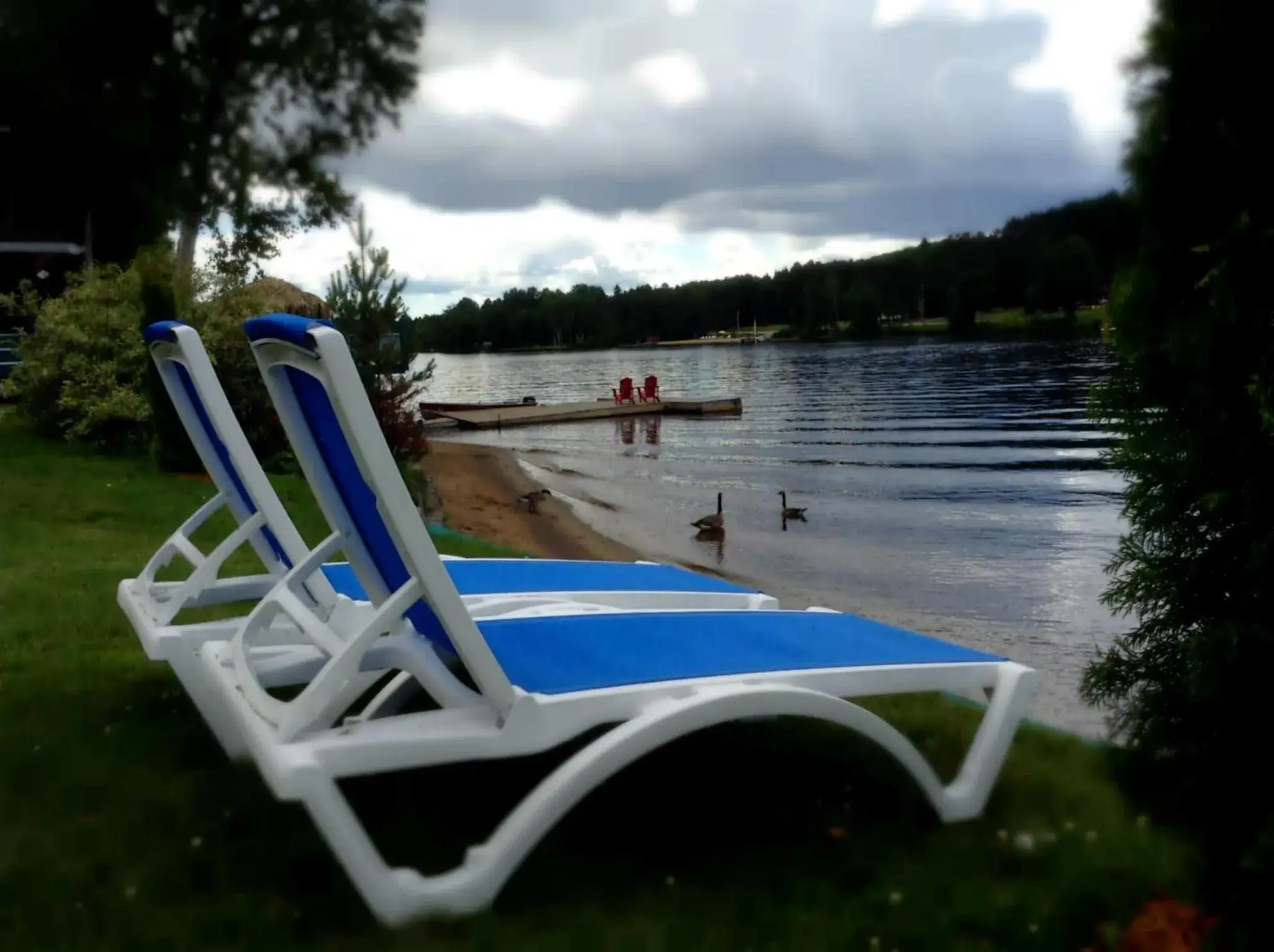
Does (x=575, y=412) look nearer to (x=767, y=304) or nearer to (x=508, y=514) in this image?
(x=508, y=514)

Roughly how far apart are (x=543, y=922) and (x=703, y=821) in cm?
77

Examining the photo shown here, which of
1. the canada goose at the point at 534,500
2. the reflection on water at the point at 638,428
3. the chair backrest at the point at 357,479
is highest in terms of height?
the chair backrest at the point at 357,479

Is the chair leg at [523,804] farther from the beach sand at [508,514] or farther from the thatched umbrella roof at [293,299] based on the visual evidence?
the thatched umbrella roof at [293,299]

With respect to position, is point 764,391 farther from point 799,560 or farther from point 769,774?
point 769,774

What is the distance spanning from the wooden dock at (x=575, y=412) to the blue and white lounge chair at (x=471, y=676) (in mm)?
41513

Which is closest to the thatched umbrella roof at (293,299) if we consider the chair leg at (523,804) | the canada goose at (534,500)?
the canada goose at (534,500)

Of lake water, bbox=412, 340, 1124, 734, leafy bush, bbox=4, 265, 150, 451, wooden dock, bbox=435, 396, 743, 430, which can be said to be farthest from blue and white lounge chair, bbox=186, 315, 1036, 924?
wooden dock, bbox=435, 396, 743, 430

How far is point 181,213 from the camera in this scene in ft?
72.2

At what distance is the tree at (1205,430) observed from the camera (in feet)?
7.68

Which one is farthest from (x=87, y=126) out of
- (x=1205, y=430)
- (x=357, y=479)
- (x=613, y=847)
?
(x=1205, y=430)

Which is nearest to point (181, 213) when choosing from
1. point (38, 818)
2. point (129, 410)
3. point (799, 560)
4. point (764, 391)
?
point (129, 410)

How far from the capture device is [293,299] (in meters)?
23.8

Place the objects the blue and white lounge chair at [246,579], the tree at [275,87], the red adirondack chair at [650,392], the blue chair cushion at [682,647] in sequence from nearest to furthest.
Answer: the blue chair cushion at [682,647] → the blue and white lounge chair at [246,579] → the tree at [275,87] → the red adirondack chair at [650,392]

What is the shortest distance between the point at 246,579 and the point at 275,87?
23.1 meters
